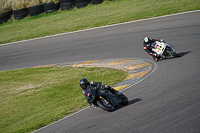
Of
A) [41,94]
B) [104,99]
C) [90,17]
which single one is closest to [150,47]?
[41,94]

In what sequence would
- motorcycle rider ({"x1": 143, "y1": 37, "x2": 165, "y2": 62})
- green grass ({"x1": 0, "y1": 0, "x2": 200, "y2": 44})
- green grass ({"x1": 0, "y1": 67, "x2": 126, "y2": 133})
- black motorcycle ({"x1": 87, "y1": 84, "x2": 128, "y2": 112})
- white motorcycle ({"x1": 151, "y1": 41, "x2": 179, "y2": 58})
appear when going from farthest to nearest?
green grass ({"x1": 0, "y1": 0, "x2": 200, "y2": 44}) < motorcycle rider ({"x1": 143, "y1": 37, "x2": 165, "y2": 62}) < white motorcycle ({"x1": 151, "y1": 41, "x2": 179, "y2": 58}) < green grass ({"x1": 0, "y1": 67, "x2": 126, "y2": 133}) < black motorcycle ({"x1": 87, "y1": 84, "x2": 128, "y2": 112})

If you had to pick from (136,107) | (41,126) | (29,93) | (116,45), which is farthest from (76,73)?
(136,107)

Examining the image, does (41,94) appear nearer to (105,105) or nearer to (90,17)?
(105,105)

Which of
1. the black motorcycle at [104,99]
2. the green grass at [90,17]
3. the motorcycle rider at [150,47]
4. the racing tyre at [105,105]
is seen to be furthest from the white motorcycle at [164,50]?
the green grass at [90,17]

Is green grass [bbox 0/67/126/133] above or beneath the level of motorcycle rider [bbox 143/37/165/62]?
beneath

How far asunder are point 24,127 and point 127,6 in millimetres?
17757

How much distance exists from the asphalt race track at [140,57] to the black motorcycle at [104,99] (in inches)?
8.1

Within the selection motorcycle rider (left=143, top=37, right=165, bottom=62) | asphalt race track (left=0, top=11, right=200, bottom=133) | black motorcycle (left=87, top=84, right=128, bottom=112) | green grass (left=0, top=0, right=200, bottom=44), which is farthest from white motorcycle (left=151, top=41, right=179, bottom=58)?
green grass (left=0, top=0, right=200, bottom=44)

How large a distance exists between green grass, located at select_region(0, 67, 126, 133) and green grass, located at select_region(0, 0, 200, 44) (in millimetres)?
7907

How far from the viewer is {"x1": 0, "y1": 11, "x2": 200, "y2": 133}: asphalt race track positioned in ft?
23.4

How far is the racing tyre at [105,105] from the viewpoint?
27.1 ft

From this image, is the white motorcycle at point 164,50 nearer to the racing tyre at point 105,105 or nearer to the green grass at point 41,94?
the green grass at point 41,94

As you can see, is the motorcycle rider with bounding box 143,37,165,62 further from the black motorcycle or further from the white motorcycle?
the black motorcycle

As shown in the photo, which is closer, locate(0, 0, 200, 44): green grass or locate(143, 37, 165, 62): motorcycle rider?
locate(143, 37, 165, 62): motorcycle rider
